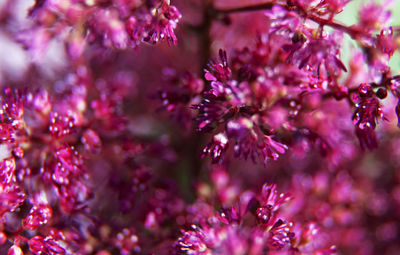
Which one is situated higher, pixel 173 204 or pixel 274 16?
pixel 274 16

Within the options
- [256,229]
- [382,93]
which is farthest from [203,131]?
[382,93]

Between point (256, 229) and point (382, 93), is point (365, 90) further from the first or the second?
point (256, 229)

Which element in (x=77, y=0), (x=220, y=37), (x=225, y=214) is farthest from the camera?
(x=220, y=37)

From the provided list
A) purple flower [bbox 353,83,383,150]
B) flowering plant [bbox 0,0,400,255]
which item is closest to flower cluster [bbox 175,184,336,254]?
flowering plant [bbox 0,0,400,255]

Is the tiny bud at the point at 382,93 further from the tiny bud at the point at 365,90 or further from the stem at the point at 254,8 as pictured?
the stem at the point at 254,8

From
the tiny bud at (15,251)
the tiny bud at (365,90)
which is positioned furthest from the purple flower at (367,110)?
the tiny bud at (15,251)

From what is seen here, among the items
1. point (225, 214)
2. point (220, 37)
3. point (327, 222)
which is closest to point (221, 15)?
point (220, 37)

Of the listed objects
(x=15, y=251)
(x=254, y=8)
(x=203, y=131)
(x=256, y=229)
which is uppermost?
(x=254, y=8)

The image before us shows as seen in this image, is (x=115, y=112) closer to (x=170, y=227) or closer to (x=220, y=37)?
(x=170, y=227)
